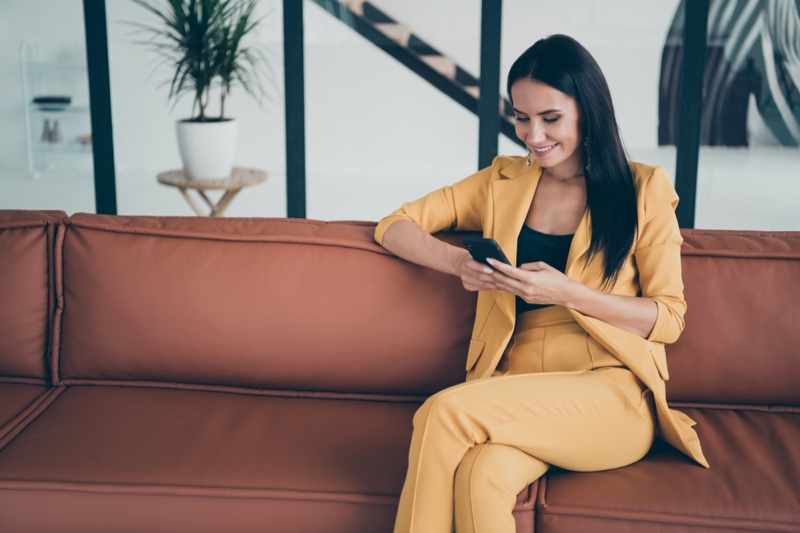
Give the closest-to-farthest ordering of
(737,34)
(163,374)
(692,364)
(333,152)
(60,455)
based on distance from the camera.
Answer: (60,455), (692,364), (163,374), (737,34), (333,152)

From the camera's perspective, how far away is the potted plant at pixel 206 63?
12.3ft

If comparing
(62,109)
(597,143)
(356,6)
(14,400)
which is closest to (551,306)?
(597,143)

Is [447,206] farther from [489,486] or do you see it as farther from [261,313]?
[489,486]

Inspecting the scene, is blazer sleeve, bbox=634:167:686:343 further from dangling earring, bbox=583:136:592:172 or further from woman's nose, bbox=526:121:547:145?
woman's nose, bbox=526:121:547:145

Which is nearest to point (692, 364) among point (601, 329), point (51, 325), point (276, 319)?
point (601, 329)

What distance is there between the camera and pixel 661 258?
5.72ft

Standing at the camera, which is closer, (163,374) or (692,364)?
(692,364)

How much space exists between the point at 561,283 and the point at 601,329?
0.43 feet

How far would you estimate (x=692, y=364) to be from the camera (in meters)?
1.89

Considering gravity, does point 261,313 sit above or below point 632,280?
below

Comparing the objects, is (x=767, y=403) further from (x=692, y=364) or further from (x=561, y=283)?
(x=561, y=283)

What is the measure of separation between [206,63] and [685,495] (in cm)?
296

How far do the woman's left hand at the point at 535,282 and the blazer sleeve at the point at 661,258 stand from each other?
0.19 meters

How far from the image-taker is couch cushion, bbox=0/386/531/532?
1.58m
